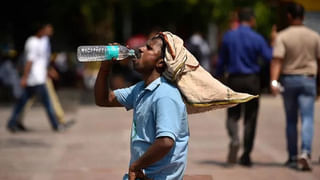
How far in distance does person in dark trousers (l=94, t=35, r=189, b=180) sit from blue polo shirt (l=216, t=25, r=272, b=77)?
15.5ft

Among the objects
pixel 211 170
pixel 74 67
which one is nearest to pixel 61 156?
pixel 211 170

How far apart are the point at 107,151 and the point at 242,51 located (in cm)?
250

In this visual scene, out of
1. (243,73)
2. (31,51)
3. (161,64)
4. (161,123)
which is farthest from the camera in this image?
(31,51)

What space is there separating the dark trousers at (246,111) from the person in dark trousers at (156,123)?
4.67 meters

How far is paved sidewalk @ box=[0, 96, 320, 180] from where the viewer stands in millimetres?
8773

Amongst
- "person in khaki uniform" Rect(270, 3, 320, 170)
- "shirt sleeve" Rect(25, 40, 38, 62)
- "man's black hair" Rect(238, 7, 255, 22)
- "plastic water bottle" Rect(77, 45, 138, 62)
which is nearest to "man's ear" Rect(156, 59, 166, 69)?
"plastic water bottle" Rect(77, 45, 138, 62)

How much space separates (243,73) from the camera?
9.23m

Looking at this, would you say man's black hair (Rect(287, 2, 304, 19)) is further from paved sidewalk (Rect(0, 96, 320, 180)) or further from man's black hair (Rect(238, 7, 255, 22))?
paved sidewalk (Rect(0, 96, 320, 180))

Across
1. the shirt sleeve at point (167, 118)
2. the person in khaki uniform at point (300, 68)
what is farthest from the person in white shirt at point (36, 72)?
the shirt sleeve at point (167, 118)

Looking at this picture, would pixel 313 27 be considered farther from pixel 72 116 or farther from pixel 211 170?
pixel 72 116

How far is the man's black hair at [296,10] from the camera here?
29.9ft

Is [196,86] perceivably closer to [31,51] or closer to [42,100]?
[31,51]

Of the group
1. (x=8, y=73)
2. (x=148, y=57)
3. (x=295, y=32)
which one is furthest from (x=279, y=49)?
(x=8, y=73)

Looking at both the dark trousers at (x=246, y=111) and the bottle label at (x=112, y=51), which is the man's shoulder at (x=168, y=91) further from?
the dark trousers at (x=246, y=111)
